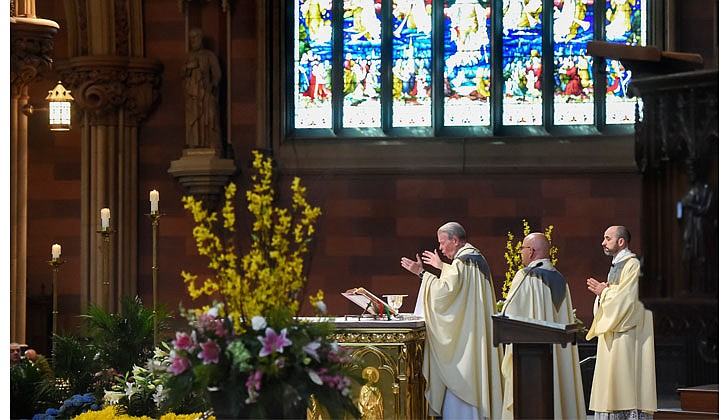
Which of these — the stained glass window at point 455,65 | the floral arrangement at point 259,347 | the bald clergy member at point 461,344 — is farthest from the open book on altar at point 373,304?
the stained glass window at point 455,65

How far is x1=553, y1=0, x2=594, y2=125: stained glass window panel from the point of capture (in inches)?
579

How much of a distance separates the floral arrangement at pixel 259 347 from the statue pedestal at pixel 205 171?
781 centimetres

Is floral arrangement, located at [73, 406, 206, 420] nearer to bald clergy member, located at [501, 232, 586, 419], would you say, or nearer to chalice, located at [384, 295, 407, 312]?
chalice, located at [384, 295, 407, 312]

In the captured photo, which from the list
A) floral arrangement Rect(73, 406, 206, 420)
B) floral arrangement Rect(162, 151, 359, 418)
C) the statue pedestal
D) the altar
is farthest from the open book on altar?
the statue pedestal

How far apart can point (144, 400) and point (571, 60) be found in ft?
24.2

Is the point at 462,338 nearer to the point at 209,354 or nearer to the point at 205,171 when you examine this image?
the point at 209,354

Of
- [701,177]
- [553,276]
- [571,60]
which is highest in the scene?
[571,60]

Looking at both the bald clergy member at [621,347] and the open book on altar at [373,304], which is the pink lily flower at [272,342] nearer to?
the open book on altar at [373,304]

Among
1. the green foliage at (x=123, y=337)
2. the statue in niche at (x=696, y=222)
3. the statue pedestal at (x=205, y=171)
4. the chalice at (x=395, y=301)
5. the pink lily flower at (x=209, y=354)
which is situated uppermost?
the statue pedestal at (x=205, y=171)

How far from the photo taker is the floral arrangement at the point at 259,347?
20.6 ft

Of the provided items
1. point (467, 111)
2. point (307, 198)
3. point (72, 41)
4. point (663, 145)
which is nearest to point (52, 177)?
point (72, 41)

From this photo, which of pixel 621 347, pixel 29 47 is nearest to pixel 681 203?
pixel 621 347

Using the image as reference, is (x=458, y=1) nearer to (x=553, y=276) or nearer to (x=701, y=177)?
(x=553, y=276)

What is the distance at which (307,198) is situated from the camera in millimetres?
14555
